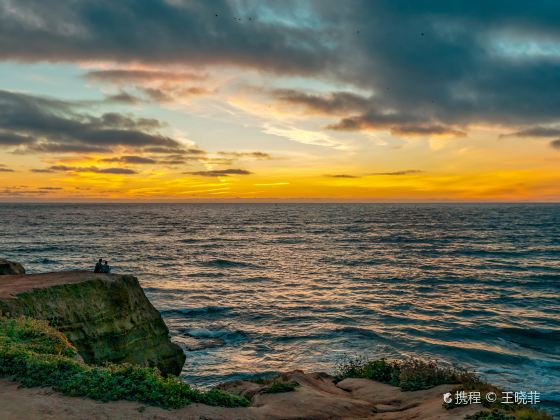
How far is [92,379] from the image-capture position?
33.9 feet

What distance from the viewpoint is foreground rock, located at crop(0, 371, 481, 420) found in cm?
912

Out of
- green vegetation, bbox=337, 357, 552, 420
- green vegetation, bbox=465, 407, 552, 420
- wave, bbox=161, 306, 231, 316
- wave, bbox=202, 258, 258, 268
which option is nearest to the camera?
green vegetation, bbox=465, 407, 552, 420

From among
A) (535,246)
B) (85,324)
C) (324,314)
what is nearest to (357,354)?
(324,314)

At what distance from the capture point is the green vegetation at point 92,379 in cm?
1005

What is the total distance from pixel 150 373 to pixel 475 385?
9.98 m

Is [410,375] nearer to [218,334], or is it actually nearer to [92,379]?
[92,379]

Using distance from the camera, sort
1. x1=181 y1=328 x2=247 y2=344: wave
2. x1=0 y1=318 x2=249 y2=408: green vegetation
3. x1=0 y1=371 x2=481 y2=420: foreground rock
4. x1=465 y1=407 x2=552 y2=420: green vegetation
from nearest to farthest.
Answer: x1=0 y1=371 x2=481 y2=420: foreground rock, x1=465 y1=407 x2=552 y2=420: green vegetation, x1=0 y1=318 x2=249 y2=408: green vegetation, x1=181 y1=328 x2=247 y2=344: wave

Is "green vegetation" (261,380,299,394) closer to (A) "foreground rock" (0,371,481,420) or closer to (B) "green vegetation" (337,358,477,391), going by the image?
(A) "foreground rock" (0,371,481,420)

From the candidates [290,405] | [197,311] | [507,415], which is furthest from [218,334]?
[507,415]

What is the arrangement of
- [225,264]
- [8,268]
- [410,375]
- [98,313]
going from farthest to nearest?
[225,264] → [8,268] → [98,313] → [410,375]

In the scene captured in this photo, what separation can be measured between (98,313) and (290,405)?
8749mm

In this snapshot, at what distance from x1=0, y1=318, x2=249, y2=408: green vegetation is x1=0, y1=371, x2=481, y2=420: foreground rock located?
28 cm

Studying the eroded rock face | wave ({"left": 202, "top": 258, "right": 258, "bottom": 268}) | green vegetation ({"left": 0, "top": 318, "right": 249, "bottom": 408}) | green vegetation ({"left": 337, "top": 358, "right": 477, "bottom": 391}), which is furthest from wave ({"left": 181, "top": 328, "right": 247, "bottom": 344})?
wave ({"left": 202, "top": 258, "right": 258, "bottom": 268})

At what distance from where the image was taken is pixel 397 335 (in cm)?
2491
